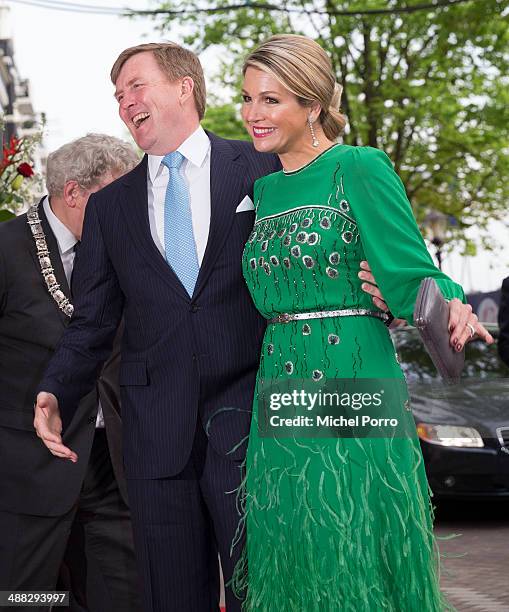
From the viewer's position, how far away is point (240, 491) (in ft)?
11.2

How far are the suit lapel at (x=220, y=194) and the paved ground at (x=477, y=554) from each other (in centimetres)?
265

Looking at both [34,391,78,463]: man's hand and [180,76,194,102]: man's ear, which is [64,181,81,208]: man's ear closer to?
[180,76,194,102]: man's ear

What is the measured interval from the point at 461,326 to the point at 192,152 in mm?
1343

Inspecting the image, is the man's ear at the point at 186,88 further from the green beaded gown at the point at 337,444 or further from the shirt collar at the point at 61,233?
the shirt collar at the point at 61,233

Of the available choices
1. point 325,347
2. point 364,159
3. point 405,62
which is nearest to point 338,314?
point 325,347

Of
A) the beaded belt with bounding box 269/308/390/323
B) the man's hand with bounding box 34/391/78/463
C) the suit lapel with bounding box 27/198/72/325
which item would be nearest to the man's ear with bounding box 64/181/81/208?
the suit lapel with bounding box 27/198/72/325

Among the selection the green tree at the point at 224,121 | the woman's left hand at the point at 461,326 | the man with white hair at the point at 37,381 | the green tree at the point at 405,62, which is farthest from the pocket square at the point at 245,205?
the green tree at the point at 224,121

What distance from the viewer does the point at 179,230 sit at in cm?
367

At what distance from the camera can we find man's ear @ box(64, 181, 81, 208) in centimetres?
479

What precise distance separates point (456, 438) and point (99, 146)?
5.87 metres

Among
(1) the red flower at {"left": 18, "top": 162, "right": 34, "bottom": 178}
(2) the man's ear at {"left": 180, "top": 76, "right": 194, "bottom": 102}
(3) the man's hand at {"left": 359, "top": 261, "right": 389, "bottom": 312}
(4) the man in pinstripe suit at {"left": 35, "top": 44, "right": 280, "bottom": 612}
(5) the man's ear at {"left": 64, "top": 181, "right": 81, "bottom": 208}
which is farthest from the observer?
(1) the red flower at {"left": 18, "top": 162, "right": 34, "bottom": 178}

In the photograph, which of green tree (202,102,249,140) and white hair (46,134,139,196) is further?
green tree (202,102,249,140)

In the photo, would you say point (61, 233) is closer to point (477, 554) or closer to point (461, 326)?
point (461, 326)

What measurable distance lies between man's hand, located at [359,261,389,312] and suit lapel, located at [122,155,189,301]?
658 millimetres
